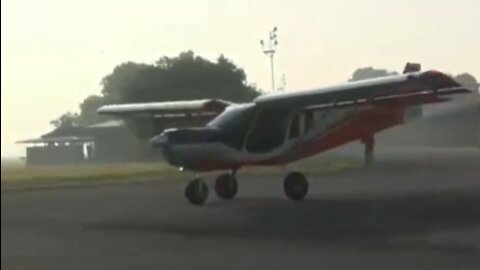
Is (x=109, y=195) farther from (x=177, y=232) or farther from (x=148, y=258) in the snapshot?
(x=177, y=232)

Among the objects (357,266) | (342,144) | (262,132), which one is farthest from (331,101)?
(262,132)

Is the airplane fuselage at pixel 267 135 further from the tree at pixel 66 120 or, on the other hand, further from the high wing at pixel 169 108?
the tree at pixel 66 120

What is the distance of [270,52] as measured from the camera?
2.22 metres

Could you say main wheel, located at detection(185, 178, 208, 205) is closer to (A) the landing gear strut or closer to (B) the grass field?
(B) the grass field

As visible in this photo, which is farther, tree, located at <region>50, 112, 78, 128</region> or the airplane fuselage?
the airplane fuselage

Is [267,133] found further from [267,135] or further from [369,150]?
[369,150]

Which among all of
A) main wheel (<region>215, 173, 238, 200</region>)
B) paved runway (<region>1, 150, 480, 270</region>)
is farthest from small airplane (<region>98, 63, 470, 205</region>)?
paved runway (<region>1, 150, 480, 270</region>)

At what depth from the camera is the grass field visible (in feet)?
5.05

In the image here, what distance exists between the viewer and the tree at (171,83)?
78.2 inches

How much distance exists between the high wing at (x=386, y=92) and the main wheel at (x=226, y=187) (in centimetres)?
36

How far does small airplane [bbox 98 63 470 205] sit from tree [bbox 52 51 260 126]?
5 cm

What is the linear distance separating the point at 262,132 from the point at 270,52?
2.54m

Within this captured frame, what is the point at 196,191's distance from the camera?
2982 millimetres

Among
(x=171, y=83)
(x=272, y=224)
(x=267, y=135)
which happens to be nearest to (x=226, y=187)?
(x=272, y=224)
